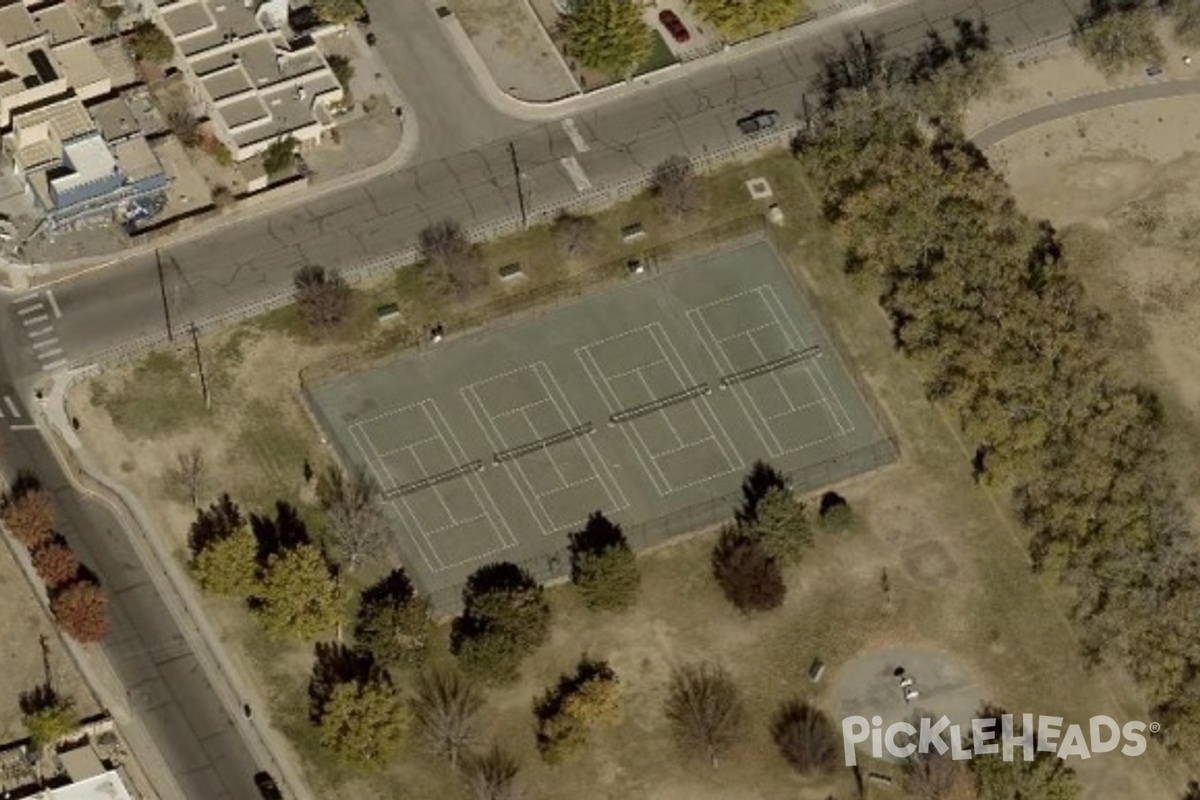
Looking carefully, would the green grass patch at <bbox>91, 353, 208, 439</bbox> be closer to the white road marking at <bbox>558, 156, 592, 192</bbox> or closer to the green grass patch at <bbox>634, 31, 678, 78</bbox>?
the white road marking at <bbox>558, 156, 592, 192</bbox>

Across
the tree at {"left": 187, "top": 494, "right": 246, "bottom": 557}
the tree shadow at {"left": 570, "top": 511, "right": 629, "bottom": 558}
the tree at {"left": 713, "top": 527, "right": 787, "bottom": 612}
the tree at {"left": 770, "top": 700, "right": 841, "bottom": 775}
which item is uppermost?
the tree at {"left": 187, "top": 494, "right": 246, "bottom": 557}

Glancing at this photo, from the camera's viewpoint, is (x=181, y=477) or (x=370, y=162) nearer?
(x=181, y=477)

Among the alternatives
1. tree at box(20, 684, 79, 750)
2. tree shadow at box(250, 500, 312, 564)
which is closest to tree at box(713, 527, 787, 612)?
tree shadow at box(250, 500, 312, 564)

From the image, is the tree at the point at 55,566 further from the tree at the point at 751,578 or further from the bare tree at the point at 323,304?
the tree at the point at 751,578

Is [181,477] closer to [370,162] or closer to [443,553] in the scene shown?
[443,553]

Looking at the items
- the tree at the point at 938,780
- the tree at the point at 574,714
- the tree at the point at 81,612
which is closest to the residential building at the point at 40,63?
the tree at the point at 81,612

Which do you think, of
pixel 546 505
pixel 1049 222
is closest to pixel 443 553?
pixel 546 505
